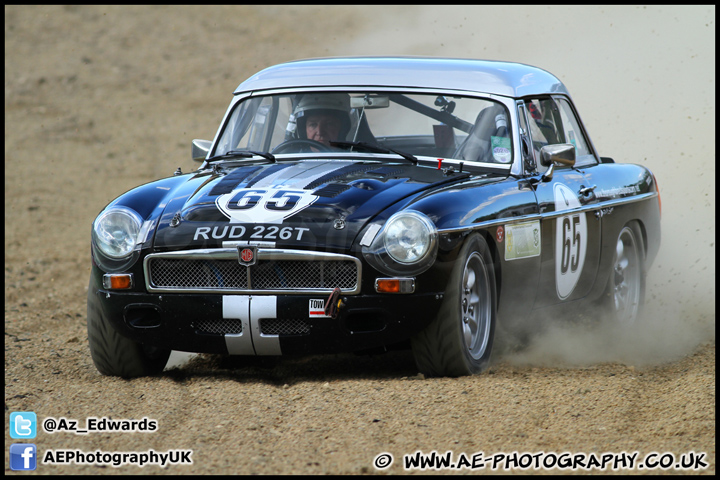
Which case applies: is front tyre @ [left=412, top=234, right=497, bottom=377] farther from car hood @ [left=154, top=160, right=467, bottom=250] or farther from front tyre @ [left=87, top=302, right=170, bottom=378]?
front tyre @ [left=87, top=302, right=170, bottom=378]

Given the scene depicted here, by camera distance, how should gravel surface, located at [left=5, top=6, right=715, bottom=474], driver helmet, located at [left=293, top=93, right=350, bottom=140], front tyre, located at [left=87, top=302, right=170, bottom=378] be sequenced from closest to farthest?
gravel surface, located at [left=5, top=6, right=715, bottom=474], front tyre, located at [left=87, top=302, right=170, bottom=378], driver helmet, located at [left=293, top=93, right=350, bottom=140]

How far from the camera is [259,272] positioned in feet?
17.8

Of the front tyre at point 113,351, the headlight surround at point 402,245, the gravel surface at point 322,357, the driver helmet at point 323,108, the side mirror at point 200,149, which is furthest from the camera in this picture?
the side mirror at point 200,149

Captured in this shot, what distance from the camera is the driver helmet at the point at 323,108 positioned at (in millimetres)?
6896

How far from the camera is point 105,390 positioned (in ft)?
18.1

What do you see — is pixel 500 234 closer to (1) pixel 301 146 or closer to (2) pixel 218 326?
(1) pixel 301 146

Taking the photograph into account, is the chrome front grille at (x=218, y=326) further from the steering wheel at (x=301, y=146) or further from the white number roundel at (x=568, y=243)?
the white number roundel at (x=568, y=243)

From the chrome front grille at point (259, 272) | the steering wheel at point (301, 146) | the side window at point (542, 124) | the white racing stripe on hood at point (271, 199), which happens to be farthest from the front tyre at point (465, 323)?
the steering wheel at point (301, 146)

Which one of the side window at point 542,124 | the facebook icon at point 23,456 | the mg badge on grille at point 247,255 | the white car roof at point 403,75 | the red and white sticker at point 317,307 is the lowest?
the facebook icon at point 23,456

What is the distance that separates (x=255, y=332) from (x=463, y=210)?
128 centimetres

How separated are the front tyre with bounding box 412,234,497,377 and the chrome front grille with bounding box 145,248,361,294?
488 millimetres

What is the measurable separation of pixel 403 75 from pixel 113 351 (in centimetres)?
263

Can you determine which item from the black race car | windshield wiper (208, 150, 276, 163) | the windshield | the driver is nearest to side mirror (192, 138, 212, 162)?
the black race car

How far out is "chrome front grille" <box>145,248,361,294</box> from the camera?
5.35m
